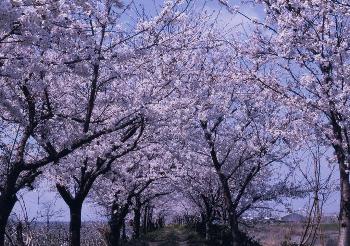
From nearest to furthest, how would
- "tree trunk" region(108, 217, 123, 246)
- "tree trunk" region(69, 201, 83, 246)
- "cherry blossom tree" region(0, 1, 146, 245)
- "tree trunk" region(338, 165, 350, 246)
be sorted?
1. "cherry blossom tree" region(0, 1, 146, 245)
2. "tree trunk" region(338, 165, 350, 246)
3. "tree trunk" region(69, 201, 83, 246)
4. "tree trunk" region(108, 217, 123, 246)

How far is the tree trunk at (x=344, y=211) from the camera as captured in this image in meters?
9.38

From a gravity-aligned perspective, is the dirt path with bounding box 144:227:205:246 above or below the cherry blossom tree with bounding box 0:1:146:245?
below

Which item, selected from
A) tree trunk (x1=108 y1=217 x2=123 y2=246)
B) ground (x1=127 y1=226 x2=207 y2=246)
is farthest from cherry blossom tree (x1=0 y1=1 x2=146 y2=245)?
ground (x1=127 y1=226 x2=207 y2=246)

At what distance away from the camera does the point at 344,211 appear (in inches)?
376

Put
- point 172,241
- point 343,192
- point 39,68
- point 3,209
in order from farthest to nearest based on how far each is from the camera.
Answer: point 172,241 < point 3,209 < point 343,192 < point 39,68

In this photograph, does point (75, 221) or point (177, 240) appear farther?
point (177, 240)

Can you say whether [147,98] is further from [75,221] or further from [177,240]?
[177,240]

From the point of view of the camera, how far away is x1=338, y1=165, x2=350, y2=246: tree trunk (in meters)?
9.38

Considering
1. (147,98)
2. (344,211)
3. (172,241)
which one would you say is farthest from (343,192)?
(172,241)

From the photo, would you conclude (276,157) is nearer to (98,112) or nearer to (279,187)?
(279,187)

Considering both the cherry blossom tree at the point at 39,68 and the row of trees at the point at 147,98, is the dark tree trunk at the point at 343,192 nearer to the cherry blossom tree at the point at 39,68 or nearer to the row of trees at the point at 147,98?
the row of trees at the point at 147,98

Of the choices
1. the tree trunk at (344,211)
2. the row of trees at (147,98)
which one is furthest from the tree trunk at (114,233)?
the tree trunk at (344,211)

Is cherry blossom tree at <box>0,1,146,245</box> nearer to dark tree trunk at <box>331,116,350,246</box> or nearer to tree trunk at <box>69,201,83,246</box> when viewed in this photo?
tree trunk at <box>69,201,83,246</box>

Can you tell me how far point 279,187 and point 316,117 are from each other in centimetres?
1292
